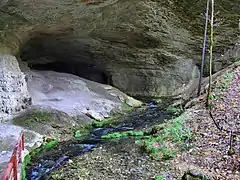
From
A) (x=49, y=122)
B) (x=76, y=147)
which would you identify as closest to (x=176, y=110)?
(x=49, y=122)

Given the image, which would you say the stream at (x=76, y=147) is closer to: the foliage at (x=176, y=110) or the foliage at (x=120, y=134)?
the foliage at (x=120, y=134)

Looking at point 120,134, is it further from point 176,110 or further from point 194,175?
point 194,175

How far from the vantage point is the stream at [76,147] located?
32.7 feet

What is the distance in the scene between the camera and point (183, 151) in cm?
925

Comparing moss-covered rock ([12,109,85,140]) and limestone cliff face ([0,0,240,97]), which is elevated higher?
limestone cliff face ([0,0,240,97])

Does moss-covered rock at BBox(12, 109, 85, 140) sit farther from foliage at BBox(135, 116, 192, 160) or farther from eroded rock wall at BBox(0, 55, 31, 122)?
foliage at BBox(135, 116, 192, 160)

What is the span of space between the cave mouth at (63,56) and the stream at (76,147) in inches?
328

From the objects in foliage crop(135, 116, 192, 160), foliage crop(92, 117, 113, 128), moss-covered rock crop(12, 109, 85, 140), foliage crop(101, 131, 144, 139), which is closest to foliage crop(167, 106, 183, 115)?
foliage crop(101, 131, 144, 139)

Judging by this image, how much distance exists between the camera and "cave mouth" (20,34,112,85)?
885 inches

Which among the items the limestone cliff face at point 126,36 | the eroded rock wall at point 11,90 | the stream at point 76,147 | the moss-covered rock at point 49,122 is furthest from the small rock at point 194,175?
the limestone cliff face at point 126,36

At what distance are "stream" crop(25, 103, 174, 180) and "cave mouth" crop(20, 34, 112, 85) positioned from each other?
833cm

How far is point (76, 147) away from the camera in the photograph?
39.2 ft

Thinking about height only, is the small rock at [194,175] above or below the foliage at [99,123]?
above

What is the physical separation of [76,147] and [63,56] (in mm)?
16231
